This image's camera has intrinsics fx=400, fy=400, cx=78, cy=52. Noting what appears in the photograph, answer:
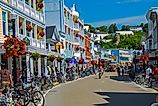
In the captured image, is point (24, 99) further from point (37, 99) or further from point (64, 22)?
point (64, 22)

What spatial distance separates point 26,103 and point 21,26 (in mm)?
20429

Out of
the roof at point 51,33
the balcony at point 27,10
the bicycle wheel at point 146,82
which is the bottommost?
the bicycle wheel at point 146,82

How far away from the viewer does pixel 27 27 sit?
123ft

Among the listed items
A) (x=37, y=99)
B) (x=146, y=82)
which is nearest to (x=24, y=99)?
(x=37, y=99)

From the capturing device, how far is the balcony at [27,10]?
1352 inches

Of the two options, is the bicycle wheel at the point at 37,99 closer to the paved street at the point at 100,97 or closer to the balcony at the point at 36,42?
the paved street at the point at 100,97

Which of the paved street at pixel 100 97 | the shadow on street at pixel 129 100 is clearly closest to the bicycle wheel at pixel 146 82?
the paved street at pixel 100 97

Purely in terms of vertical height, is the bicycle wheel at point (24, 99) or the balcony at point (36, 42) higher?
the balcony at point (36, 42)

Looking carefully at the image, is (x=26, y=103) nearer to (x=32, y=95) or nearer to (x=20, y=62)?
(x=32, y=95)

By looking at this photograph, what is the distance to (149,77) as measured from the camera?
118 feet

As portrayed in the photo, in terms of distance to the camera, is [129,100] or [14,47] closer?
[129,100]

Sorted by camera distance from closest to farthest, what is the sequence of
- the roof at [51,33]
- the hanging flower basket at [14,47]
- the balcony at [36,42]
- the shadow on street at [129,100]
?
the shadow on street at [129,100] < the hanging flower basket at [14,47] < the balcony at [36,42] < the roof at [51,33]

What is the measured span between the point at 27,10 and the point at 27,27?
1.71 metres

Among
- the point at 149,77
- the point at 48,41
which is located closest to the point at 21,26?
the point at 149,77
